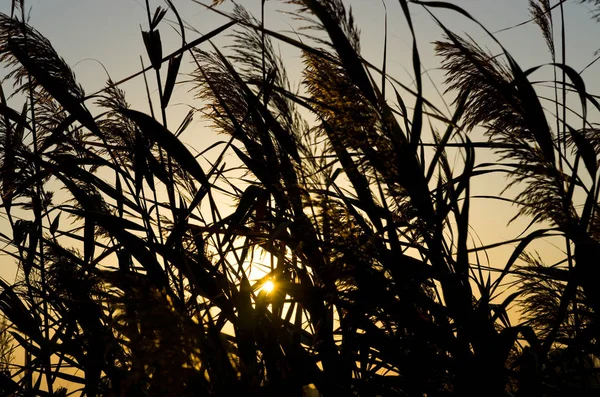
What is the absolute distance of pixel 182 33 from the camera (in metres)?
2.13

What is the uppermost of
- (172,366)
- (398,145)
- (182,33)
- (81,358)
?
(182,33)

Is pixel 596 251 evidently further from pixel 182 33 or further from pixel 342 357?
pixel 182 33

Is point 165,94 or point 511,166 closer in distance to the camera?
point 511,166

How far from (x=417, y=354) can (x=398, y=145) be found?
578 mm

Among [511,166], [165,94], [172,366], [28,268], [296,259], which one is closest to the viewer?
[172,366]

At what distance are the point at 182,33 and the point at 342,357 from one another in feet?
3.91

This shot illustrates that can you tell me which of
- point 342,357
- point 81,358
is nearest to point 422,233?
point 342,357

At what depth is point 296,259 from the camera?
2070mm

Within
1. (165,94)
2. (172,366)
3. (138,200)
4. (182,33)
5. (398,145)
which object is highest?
(182,33)

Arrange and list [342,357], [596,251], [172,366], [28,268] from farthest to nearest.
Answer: [28,268]
[342,357]
[596,251]
[172,366]

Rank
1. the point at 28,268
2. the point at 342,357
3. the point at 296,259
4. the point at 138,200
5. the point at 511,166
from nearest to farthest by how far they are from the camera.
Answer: the point at 342,357
the point at 511,166
the point at 296,259
the point at 138,200
the point at 28,268

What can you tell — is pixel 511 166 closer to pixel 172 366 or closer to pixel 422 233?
pixel 422 233

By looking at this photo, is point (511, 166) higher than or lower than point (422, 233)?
higher

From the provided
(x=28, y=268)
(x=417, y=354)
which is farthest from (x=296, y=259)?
(x=28, y=268)
